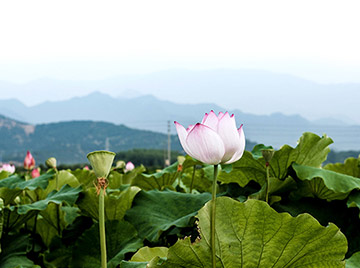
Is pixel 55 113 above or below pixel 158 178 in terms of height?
below

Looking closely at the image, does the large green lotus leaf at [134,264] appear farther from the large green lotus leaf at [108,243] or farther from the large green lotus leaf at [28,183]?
the large green lotus leaf at [28,183]

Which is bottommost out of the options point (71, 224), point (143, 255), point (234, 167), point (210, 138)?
point (71, 224)

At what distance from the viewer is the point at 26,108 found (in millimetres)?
185375

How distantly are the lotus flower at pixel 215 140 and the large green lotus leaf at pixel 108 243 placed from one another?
1.58 ft

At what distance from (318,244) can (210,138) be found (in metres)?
0.26

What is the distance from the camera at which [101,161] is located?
862 mm

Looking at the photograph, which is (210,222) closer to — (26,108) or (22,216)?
(22,216)

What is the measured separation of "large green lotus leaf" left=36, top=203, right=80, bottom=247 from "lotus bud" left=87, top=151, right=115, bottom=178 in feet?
2.27

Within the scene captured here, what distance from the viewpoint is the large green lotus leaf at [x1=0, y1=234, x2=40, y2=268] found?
1.25 metres

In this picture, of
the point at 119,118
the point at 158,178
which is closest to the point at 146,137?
the point at 158,178

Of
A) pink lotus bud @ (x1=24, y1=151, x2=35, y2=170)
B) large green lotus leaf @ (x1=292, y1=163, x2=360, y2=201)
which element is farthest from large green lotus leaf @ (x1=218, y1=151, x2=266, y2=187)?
pink lotus bud @ (x1=24, y1=151, x2=35, y2=170)

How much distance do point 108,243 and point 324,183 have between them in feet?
2.02

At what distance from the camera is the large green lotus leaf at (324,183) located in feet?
3.79

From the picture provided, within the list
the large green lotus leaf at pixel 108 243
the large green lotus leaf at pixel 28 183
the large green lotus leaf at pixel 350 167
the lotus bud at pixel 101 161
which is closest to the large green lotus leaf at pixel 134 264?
the lotus bud at pixel 101 161
